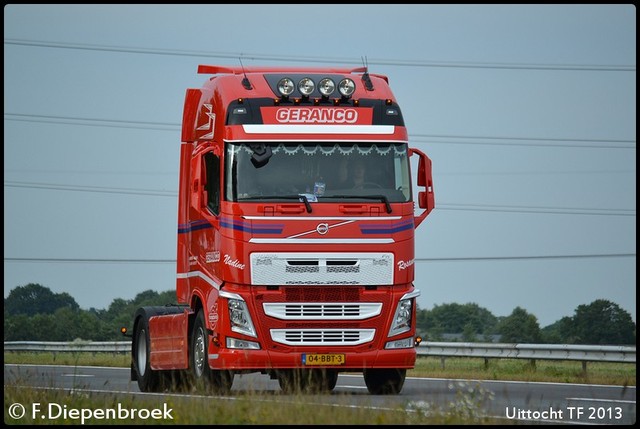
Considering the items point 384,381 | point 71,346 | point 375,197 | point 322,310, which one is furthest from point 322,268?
point 71,346

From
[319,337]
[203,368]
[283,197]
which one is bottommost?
[203,368]

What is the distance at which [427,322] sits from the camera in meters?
71.0

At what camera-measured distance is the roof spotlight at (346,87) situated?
20891 millimetres

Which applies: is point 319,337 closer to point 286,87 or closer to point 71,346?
point 286,87

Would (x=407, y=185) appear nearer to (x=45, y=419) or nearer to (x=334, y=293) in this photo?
(x=334, y=293)

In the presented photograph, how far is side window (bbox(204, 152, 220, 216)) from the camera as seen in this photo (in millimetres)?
20500

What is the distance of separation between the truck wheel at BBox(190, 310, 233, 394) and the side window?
1679 mm

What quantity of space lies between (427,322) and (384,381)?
49.4 meters

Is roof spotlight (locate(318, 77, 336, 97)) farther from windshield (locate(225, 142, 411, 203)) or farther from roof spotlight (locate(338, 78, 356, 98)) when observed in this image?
windshield (locate(225, 142, 411, 203))

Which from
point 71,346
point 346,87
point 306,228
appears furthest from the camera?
point 71,346

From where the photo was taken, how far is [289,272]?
66.1 feet

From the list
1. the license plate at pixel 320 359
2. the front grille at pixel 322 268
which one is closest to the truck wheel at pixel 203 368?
the license plate at pixel 320 359

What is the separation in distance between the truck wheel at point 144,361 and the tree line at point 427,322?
23.5 metres

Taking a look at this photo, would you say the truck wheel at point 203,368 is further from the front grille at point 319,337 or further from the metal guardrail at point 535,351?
the metal guardrail at point 535,351
